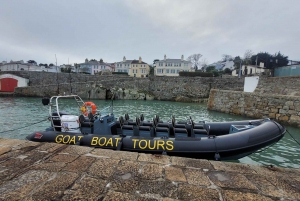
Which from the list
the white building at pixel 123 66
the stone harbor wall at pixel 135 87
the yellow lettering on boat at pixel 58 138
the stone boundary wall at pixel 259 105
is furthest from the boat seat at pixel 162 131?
the white building at pixel 123 66

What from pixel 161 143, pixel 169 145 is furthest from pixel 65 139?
pixel 169 145

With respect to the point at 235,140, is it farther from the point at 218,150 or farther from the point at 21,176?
the point at 21,176

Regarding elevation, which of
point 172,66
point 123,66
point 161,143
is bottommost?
point 161,143

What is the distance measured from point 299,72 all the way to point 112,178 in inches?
959

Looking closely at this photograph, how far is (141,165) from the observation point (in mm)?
2273

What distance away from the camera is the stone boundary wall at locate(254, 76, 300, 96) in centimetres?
1390

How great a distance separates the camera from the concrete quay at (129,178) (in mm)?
1675

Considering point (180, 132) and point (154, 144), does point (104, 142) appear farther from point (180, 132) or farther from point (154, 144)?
point (180, 132)

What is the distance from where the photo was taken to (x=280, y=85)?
1523cm

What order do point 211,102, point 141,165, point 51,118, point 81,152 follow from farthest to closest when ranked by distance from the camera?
point 211,102 < point 51,118 < point 81,152 < point 141,165

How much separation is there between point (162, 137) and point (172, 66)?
4668 cm

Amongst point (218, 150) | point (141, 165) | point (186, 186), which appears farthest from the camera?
point (218, 150)

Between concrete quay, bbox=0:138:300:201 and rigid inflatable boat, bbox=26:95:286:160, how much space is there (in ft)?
6.98

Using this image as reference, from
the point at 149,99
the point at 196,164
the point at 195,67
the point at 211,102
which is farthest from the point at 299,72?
the point at 195,67
